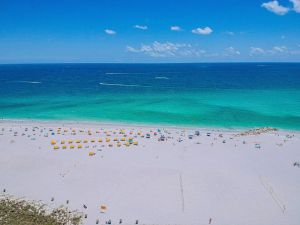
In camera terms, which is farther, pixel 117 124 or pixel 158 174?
pixel 117 124

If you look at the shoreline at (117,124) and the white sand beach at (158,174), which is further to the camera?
the shoreline at (117,124)

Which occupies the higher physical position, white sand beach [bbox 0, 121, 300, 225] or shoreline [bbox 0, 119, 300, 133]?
shoreline [bbox 0, 119, 300, 133]

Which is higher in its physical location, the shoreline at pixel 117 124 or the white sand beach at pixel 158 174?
the shoreline at pixel 117 124

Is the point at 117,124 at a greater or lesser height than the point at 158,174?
greater

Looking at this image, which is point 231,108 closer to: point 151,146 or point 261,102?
point 261,102

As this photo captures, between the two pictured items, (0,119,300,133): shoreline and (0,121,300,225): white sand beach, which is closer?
(0,121,300,225): white sand beach

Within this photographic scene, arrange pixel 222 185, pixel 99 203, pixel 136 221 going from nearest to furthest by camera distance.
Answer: pixel 136 221 < pixel 99 203 < pixel 222 185

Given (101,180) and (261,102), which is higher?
(261,102)

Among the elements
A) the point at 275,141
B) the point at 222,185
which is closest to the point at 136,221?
the point at 222,185
